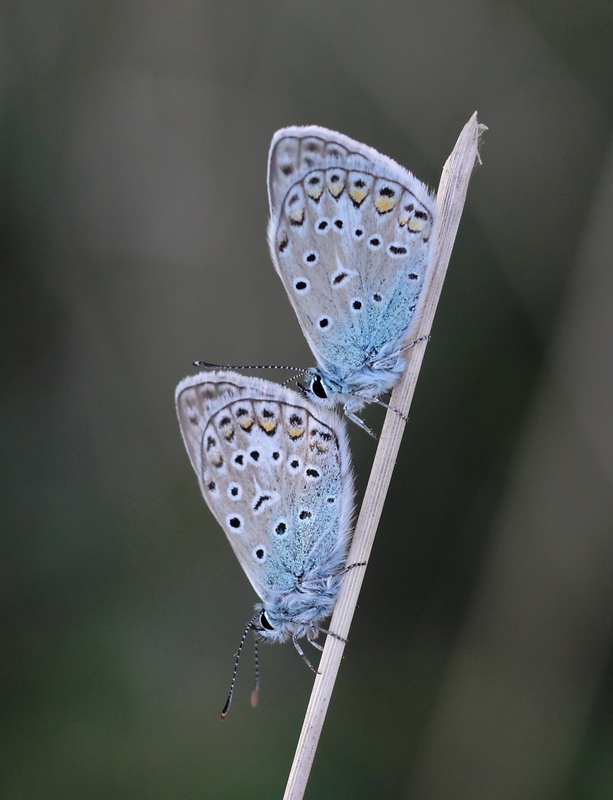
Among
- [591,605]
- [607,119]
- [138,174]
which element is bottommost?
[591,605]

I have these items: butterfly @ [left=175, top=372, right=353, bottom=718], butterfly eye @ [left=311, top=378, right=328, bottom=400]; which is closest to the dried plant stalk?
butterfly @ [left=175, top=372, right=353, bottom=718]

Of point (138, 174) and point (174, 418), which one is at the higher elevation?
point (138, 174)

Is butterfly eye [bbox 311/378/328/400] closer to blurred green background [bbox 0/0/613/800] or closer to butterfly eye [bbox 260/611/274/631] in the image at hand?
butterfly eye [bbox 260/611/274/631]

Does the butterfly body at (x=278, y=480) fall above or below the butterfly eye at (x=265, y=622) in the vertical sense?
above

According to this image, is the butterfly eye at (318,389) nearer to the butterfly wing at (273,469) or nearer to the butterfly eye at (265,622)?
the butterfly wing at (273,469)

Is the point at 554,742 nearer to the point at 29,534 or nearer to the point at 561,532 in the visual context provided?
A: the point at 561,532

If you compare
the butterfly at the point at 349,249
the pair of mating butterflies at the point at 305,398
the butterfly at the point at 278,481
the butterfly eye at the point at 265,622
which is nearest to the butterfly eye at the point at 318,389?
the butterfly at the point at 349,249

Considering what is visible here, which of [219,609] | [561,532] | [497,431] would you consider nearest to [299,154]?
[497,431]
